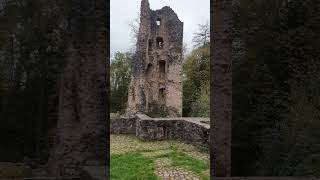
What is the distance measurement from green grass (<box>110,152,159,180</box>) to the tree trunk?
Result: 7.30ft

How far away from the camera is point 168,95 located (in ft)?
87.9

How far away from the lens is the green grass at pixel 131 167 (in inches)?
386

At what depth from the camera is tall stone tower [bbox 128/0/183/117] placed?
2727 cm

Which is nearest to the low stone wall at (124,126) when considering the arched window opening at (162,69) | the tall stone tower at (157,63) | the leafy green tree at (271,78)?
the tall stone tower at (157,63)

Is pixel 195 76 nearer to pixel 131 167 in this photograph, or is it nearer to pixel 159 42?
pixel 159 42

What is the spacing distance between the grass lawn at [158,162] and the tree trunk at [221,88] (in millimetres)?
1940

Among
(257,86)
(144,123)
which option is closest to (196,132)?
(144,123)

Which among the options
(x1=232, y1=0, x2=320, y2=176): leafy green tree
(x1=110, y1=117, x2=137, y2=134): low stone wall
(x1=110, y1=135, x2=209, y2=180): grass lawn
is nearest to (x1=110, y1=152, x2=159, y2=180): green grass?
(x1=110, y1=135, x2=209, y2=180): grass lawn

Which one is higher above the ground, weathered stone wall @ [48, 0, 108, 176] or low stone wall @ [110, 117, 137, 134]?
weathered stone wall @ [48, 0, 108, 176]

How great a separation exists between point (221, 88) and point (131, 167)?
430 centimetres

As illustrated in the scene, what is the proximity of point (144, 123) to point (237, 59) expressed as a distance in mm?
10670

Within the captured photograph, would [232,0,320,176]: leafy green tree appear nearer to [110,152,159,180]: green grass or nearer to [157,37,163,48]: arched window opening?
[110,152,159,180]: green grass

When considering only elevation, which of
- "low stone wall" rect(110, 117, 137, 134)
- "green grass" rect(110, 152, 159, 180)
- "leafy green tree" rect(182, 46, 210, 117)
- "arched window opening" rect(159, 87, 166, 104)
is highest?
"leafy green tree" rect(182, 46, 210, 117)

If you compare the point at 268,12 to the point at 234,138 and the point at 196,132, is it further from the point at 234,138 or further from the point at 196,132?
the point at 196,132
